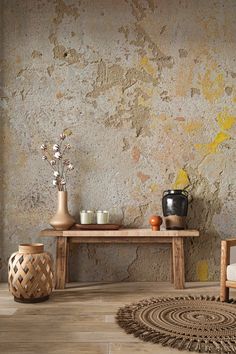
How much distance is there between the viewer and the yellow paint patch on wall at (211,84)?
4430mm

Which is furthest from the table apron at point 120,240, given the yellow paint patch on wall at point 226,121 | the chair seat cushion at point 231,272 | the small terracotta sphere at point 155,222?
the yellow paint patch on wall at point 226,121

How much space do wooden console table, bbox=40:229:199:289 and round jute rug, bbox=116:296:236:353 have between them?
1.40 ft

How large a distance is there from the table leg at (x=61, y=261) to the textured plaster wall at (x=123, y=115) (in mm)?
373

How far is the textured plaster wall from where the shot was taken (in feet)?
14.4

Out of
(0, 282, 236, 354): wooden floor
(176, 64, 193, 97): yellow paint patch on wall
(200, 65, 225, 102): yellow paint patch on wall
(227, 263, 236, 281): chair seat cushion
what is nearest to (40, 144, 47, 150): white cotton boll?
(0, 282, 236, 354): wooden floor

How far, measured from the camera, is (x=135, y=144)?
174 inches

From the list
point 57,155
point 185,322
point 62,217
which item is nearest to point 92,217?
point 62,217

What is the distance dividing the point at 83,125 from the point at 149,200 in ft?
3.33

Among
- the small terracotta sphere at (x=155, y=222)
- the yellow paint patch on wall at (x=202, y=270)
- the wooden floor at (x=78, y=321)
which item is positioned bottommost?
the wooden floor at (x=78, y=321)

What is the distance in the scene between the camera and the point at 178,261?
13.0 ft

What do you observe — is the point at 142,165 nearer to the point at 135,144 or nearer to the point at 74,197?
the point at 135,144

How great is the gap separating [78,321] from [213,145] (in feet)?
7.56

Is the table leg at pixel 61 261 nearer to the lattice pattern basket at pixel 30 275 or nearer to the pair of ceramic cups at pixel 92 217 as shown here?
the pair of ceramic cups at pixel 92 217

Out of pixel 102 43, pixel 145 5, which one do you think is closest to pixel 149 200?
pixel 102 43
